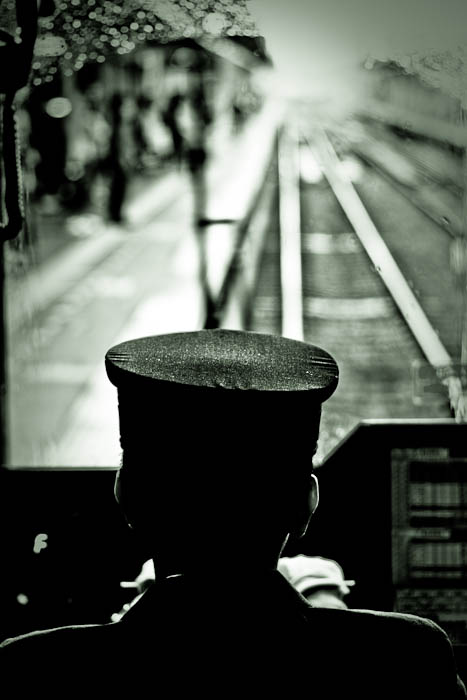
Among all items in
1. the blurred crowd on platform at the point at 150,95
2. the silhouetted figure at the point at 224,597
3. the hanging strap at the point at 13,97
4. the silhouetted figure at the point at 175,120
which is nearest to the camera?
the silhouetted figure at the point at 224,597

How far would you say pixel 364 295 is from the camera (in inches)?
213

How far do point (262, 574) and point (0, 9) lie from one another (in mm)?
1409

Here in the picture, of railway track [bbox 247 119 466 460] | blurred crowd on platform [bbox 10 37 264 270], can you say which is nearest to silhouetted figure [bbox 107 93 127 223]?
railway track [bbox 247 119 466 460]

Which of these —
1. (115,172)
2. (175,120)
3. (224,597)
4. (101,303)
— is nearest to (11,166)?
(224,597)

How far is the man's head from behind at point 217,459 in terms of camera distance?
1.18m

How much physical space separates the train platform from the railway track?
1.69ft

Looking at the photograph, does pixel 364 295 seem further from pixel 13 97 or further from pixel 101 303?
pixel 13 97

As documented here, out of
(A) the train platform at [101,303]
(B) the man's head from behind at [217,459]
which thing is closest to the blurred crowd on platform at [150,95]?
(A) the train platform at [101,303]

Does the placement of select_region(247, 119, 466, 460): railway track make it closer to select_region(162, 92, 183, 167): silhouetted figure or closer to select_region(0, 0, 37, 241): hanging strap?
select_region(162, 92, 183, 167): silhouetted figure

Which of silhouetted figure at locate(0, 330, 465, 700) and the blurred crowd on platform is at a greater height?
the blurred crowd on platform

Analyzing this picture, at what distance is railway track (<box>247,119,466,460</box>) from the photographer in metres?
2.56

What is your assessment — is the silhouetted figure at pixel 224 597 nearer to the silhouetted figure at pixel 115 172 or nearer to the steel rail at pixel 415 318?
the steel rail at pixel 415 318

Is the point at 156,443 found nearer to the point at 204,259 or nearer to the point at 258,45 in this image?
the point at 258,45

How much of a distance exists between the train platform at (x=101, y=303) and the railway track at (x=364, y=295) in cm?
52
